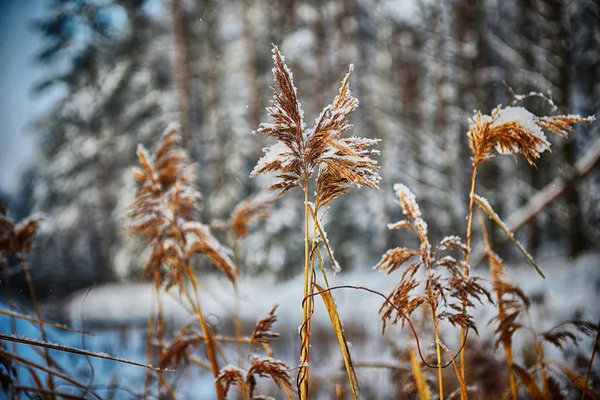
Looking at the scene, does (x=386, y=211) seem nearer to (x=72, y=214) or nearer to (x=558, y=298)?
(x=558, y=298)

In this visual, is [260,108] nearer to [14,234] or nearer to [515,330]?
[14,234]

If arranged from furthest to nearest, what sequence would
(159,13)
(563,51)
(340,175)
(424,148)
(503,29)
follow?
(159,13) → (503,29) → (424,148) → (563,51) → (340,175)

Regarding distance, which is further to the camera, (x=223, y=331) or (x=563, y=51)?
(x=223, y=331)

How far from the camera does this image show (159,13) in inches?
539

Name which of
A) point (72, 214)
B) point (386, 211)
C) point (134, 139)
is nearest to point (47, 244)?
point (72, 214)

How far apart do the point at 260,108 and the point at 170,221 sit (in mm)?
10848

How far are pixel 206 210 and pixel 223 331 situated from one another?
5.66 meters

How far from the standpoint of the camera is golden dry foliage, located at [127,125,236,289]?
1.87 metres

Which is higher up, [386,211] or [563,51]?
[563,51]

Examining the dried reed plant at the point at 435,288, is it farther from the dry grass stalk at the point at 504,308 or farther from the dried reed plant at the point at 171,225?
the dried reed plant at the point at 171,225

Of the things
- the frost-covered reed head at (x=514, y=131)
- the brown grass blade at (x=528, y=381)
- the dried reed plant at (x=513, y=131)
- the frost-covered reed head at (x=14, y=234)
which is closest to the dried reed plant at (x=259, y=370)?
the dried reed plant at (x=513, y=131)

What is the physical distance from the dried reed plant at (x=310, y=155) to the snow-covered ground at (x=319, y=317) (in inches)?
40.6

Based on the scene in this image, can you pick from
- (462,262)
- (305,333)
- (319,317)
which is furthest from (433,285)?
(319,317)

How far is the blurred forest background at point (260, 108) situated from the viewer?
455 inches
